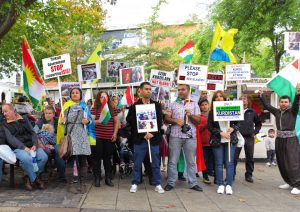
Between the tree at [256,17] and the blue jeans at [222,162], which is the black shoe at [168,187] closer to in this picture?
the blue jeans at [222,162]

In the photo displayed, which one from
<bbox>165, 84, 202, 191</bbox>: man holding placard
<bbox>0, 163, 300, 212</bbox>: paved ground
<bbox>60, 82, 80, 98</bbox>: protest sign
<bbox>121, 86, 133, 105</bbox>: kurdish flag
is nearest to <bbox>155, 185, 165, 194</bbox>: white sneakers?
<bbox>0, 163, 300, 212</bbox>: paved ground

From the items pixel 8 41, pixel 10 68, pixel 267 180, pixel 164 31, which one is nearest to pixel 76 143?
pixel 267 180

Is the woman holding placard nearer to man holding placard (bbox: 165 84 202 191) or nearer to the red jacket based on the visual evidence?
man holding placard (bbox: 165 84 202 191)

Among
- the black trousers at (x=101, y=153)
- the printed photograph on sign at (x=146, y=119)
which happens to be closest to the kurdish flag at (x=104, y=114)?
the black trousers at (x=101, y=153)

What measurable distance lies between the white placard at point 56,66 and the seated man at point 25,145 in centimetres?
138

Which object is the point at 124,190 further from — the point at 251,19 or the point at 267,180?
the point at 251,19

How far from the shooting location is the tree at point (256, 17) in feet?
46.3

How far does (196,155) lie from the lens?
7.98m

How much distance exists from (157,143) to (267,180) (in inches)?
138

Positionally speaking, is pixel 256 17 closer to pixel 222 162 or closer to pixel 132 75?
pixel 132 75

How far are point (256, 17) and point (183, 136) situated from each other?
9.43 m

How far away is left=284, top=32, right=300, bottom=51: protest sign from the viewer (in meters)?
8.62

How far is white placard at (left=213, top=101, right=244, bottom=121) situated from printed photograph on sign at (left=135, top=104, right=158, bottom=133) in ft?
3.91

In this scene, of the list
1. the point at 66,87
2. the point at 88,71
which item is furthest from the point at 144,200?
the point at 66,87
